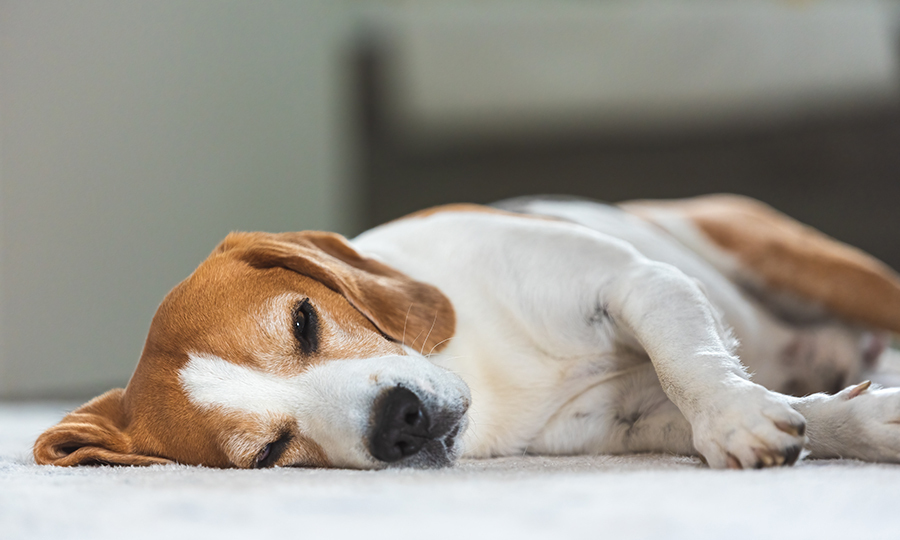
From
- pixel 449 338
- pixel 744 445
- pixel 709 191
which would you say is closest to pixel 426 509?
pixel 744 445

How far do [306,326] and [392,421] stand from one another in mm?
321

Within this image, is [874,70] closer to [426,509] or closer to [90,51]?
[426,509]

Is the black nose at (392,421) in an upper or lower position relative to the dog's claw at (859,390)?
lower

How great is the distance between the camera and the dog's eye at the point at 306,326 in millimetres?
1517

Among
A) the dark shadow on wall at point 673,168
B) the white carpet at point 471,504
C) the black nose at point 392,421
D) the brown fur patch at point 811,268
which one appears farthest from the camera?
the dark shadow on wall at point 673,168

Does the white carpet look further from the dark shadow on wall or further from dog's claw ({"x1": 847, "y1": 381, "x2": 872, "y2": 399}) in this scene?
the dark shadow on wall

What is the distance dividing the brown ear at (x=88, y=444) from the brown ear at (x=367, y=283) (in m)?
0.47

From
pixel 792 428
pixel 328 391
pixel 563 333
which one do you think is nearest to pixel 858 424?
pixel 792 428

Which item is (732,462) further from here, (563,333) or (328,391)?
(328,391)

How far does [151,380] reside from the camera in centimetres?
152

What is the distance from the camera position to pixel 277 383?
1.45 m

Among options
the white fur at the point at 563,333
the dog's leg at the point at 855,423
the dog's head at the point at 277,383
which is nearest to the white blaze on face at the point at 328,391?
the dog's head at the point at 277,383

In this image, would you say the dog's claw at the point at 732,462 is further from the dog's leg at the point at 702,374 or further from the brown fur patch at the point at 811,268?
the brown fur patch at the point at 811,268

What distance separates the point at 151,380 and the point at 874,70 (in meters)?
4.74
